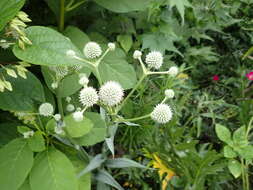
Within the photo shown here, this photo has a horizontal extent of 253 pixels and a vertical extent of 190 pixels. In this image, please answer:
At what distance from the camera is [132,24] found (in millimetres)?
1374

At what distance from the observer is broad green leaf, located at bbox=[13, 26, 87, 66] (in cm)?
81

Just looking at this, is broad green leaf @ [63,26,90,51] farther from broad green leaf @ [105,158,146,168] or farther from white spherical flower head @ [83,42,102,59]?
broad green leaf @ [105,158,146,168]

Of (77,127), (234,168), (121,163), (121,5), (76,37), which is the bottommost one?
(234,168)

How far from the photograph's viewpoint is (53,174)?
2.85 feet

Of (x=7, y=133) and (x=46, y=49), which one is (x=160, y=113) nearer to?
(x=46, y=49)

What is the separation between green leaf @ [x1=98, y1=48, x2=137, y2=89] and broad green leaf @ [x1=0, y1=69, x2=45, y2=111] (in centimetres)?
24

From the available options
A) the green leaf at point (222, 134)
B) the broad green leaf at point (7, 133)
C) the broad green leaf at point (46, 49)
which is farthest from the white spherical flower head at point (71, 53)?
the green leaf at point (222, 134)

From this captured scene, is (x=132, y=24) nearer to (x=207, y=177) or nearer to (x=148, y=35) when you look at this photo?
(x=148, y=35)

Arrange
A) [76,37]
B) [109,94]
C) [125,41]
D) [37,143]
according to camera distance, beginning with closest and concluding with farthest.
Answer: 1. [109,94]
2. [37,143]
3. [76,37]
4. [125,41]

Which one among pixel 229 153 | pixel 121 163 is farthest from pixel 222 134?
pixel 121 163

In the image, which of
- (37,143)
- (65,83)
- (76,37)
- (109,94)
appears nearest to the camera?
(109,94)

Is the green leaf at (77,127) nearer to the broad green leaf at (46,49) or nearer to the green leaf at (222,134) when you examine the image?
the broad green leaf at (46,49)

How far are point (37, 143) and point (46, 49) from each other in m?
0.27

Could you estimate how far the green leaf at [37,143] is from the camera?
34.9 inches
